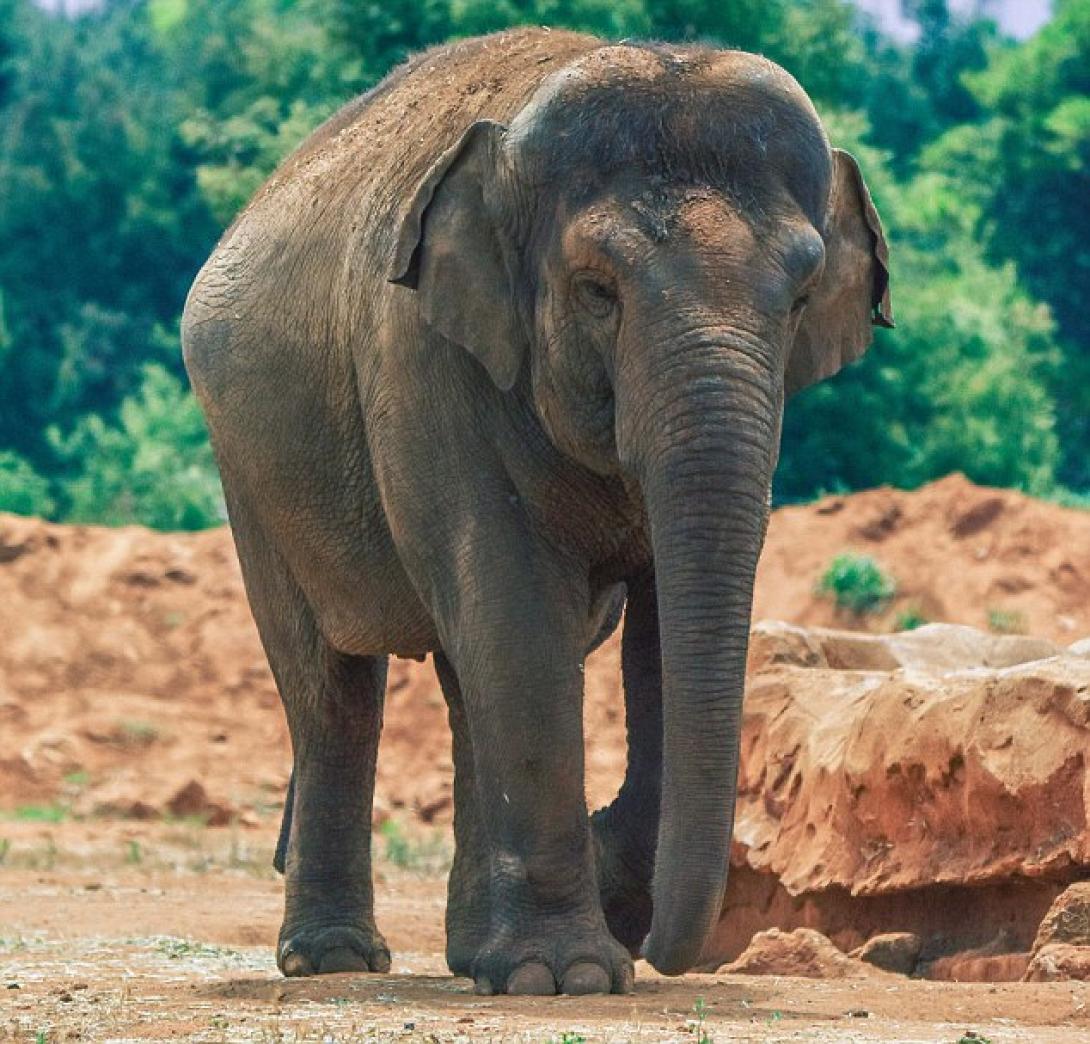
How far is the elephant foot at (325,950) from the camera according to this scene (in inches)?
369

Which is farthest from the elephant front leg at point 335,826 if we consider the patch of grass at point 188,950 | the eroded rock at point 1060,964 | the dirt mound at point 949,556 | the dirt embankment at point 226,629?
the dirt mound at point 949,556

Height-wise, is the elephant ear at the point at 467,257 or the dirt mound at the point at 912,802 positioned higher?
the elephant ear at the point at 467,257

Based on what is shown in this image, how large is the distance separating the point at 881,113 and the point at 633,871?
50225 mm

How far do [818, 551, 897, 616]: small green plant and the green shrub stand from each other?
14.5m

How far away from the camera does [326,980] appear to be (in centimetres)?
845

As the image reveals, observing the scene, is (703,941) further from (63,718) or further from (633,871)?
(63,718)

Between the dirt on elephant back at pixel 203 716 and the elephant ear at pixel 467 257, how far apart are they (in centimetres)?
284

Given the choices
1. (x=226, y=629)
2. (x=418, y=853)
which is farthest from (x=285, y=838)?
(x=226, y=629)

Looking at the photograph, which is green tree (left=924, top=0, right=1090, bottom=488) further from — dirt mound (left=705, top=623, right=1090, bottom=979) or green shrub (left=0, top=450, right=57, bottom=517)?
dirt mound (left=705, top=623, right=1090, bottom=979)

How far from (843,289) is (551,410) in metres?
1.00

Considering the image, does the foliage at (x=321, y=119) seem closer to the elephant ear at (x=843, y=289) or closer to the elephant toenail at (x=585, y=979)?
the elephant ear at (x=843, y=289)

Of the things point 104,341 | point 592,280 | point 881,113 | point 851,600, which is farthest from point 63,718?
point 881,113

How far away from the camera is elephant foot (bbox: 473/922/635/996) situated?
7.53 m

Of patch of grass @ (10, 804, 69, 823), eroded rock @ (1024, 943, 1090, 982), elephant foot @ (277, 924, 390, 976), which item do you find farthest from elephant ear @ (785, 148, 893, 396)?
patch of grass @ (10, 804, 69, 823)
